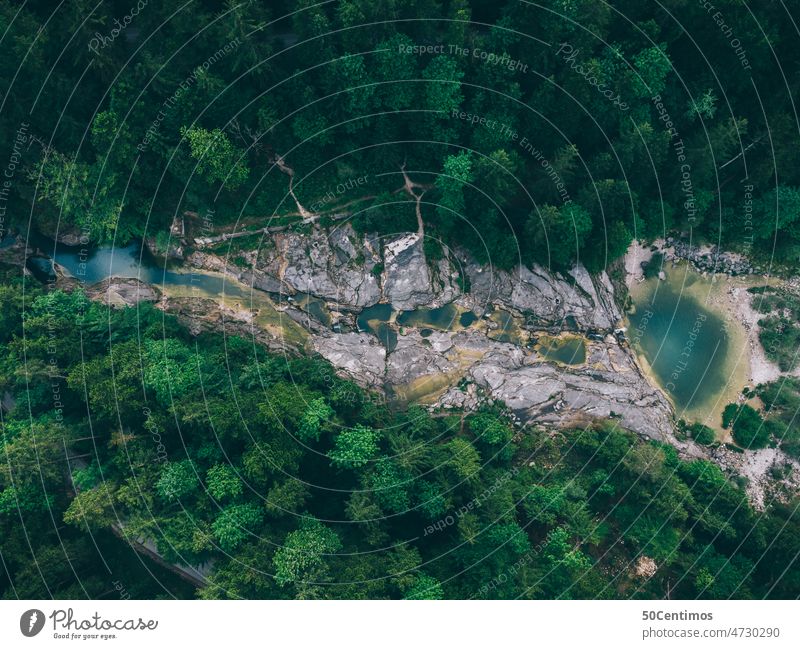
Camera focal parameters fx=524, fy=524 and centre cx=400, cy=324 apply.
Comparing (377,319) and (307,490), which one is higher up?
(377,319)

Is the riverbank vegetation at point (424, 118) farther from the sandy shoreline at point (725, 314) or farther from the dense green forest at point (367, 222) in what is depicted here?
the sandy shoreline at point (725, 314)

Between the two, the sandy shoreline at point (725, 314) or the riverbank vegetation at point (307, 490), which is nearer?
the riverbank vegetation at point (307, 490)

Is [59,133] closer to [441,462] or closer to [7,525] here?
[7,525]

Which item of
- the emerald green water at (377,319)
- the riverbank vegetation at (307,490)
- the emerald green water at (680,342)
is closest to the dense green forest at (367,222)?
the riverbank vegetation at (307,490)

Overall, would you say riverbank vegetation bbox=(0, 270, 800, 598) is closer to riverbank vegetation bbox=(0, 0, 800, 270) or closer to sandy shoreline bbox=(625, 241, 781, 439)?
sandy shoreline bbox=(625, 241, 781, 439)

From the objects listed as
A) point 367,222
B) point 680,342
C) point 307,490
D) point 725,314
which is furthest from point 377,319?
point 725,314

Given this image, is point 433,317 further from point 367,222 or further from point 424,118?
point 424,118
